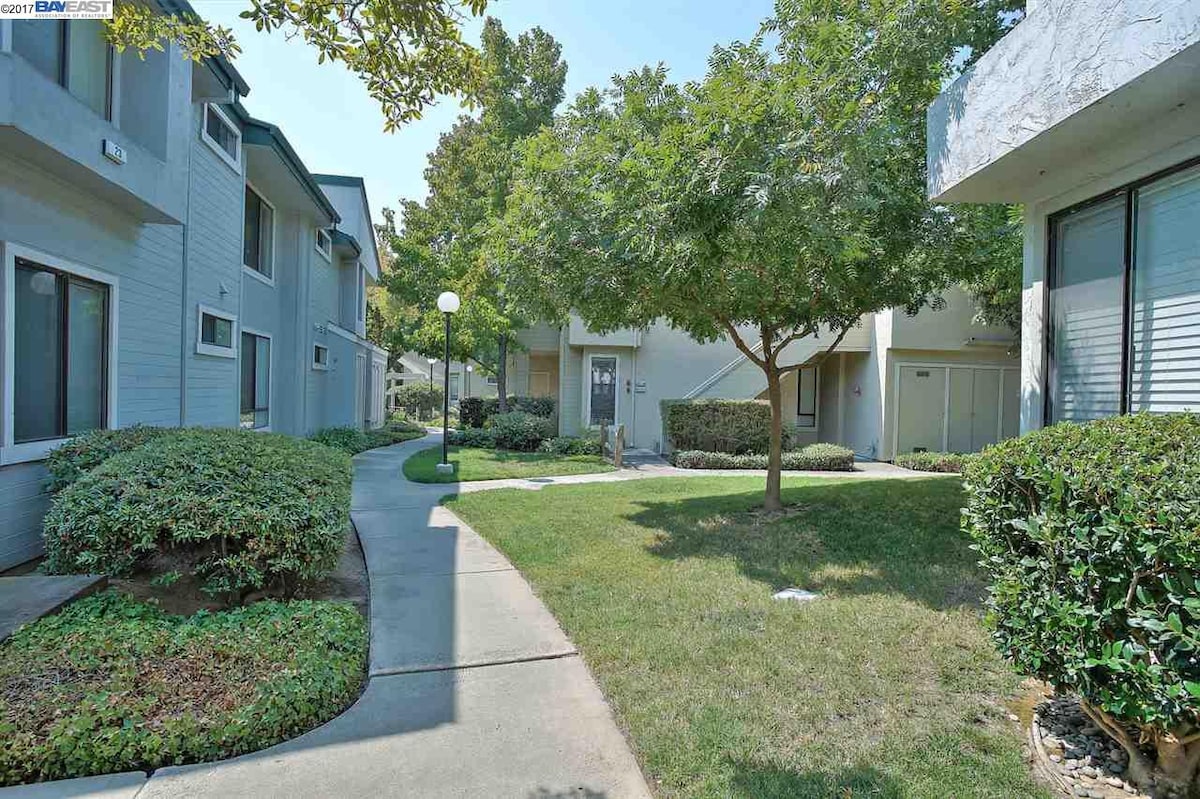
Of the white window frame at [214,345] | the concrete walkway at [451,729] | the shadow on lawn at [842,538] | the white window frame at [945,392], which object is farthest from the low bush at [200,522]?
the white window frame at [945,392]

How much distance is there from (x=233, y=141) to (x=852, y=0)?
8.89 metres

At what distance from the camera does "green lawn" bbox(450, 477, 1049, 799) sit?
108 inches

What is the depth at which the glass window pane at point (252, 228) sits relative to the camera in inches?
428

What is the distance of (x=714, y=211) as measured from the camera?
5293 mm

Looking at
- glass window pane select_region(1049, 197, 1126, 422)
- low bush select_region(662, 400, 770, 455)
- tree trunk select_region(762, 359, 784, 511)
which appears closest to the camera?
glass window pane select_region(1049, 197, 1126, 422)

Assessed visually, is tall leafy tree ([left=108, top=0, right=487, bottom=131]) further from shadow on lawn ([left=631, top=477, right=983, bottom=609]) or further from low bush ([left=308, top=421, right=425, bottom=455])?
low bush ([left=308, top=421, right=425, bottom=455])

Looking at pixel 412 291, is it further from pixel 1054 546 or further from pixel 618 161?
pixel 1054 546

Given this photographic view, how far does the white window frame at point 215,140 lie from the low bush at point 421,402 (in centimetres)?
2206

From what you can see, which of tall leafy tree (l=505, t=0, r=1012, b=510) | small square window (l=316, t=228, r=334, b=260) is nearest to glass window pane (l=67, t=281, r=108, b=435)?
tall leafy tree (l=505, t=0, r=1012, b=510)

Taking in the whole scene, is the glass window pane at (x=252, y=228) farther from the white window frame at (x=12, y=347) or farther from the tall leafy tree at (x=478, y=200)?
the tall leafy tree at (x=478, y=200)

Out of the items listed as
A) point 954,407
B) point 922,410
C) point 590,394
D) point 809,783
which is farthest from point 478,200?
point 809,783

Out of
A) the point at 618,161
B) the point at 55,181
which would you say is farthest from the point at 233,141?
the point at 618,161

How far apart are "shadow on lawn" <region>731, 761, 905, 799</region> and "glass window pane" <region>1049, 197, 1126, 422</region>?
3.36 metres

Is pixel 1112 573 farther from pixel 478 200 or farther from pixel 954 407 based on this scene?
pixel 478 200
